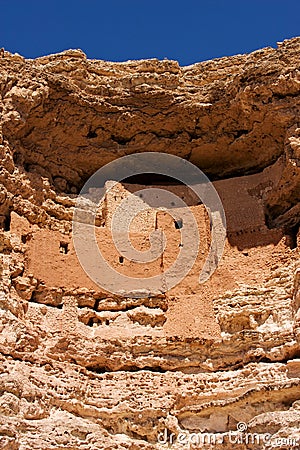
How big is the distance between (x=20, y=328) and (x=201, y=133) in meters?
7.77

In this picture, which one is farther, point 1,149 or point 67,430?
point 1,149

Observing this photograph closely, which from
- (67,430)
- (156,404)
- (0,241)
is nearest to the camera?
(67,430)

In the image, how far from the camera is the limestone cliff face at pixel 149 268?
13109mm

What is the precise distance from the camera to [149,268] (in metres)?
16.5

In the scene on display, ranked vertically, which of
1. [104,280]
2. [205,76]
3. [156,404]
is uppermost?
[205,76]

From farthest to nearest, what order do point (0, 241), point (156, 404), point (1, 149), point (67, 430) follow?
point (1, 149), point (0, 241), point (156, 404), point (67, 430)

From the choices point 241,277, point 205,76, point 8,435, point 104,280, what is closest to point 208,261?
point 241,277

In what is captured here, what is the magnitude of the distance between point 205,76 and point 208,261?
5365 mm

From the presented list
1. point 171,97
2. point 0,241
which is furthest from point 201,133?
point 0,241

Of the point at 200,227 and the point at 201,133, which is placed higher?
the point at 201,133

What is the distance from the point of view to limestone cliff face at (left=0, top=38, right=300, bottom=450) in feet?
43.0

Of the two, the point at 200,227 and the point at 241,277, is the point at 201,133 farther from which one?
the point at 241,277

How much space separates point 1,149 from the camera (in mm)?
16406

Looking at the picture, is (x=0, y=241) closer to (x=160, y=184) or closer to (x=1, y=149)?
(x=1, y=149)
